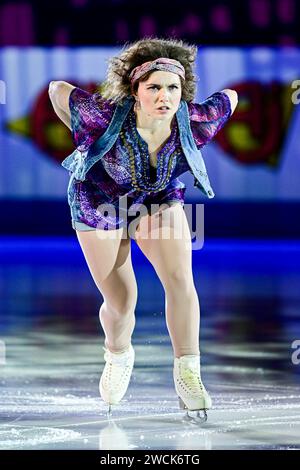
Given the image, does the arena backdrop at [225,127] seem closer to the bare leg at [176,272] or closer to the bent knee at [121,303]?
the bent knee at [121,303]

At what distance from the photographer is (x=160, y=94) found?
4.88 metres

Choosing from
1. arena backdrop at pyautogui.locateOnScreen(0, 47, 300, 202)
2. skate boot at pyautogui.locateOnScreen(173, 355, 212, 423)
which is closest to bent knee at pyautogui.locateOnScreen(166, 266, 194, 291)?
skate boot at pyautogui.locateOnScreen(173, 355, 212, 423)

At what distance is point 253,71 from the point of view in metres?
14.9

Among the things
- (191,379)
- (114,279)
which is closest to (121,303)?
(114,279)

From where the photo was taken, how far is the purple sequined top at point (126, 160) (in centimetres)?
500

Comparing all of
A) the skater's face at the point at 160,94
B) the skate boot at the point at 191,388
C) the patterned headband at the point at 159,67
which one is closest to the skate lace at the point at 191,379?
the skate boot at the point at 191,388

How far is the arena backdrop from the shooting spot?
14812 mm

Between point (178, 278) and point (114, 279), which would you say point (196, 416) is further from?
point (114, 279)

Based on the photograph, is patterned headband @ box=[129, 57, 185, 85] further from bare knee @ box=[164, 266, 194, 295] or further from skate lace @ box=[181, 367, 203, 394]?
skate lace @ box=[181, 367, 203, 394]

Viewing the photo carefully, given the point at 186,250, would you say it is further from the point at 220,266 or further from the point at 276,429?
the point at 220,266

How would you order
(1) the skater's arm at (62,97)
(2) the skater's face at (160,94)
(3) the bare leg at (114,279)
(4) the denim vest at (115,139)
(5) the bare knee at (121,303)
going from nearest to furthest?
(2) the skater's face at (160,94)
(4) the denim vest at (115,139)
(1) the skater's arm at (62,97)
(3) the bare leg at (114,279)
(5) the bare knee at (121,303)

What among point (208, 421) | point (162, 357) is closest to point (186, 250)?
point (208, 421)
